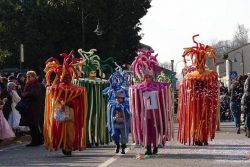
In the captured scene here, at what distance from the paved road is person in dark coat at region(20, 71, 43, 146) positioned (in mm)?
918

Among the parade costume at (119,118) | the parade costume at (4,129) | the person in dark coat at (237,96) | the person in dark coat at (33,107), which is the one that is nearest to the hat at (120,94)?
the parade costume at (119,118)

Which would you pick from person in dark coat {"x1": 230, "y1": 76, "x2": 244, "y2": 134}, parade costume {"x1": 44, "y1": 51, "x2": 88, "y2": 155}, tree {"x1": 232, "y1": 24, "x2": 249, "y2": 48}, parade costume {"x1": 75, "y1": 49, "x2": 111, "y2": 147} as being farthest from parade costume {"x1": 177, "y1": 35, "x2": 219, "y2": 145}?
tree {"x1": 232, "y1": 24, "x2": 249, "y2": 48}

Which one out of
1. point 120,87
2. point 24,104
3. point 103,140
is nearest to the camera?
point 120,87

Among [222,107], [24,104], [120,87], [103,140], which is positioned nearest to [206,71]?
[120,87]

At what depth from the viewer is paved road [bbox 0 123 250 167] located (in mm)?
11297

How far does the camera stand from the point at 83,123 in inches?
519

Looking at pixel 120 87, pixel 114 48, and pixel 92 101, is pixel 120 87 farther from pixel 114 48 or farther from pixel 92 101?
pixel 114 48

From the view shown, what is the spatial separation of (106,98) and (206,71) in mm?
2705

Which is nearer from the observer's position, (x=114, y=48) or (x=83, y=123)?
(x=83, y=123)

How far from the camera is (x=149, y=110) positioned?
12680mm

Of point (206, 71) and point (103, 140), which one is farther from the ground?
point (206, 71)

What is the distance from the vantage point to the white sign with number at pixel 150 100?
1262 cm

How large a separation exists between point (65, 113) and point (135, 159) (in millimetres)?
1850

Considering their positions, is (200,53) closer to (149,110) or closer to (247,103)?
(149,110)
